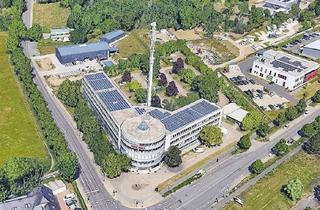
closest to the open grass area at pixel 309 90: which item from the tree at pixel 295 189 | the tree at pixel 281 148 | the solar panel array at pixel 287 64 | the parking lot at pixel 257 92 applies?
the solar panel array at pixel 287 64

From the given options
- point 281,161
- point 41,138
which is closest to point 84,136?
point 41,138

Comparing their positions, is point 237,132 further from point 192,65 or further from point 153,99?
point 192,65

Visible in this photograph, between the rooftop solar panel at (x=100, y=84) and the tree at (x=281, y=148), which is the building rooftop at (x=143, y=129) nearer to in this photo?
the rooftop solar panel at (x=100, y=84)

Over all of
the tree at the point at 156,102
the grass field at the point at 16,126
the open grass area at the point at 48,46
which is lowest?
the grass field at the point at 16,126

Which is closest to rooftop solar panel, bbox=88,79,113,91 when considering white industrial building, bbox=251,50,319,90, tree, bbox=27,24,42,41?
tree, bbox=27,24,42,41

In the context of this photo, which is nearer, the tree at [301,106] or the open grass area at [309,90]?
the tree at [301,106]

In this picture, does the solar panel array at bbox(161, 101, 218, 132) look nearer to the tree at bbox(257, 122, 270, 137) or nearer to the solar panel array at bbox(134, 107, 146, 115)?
the solar panel array at bbox(134, 107, 146, 115)
